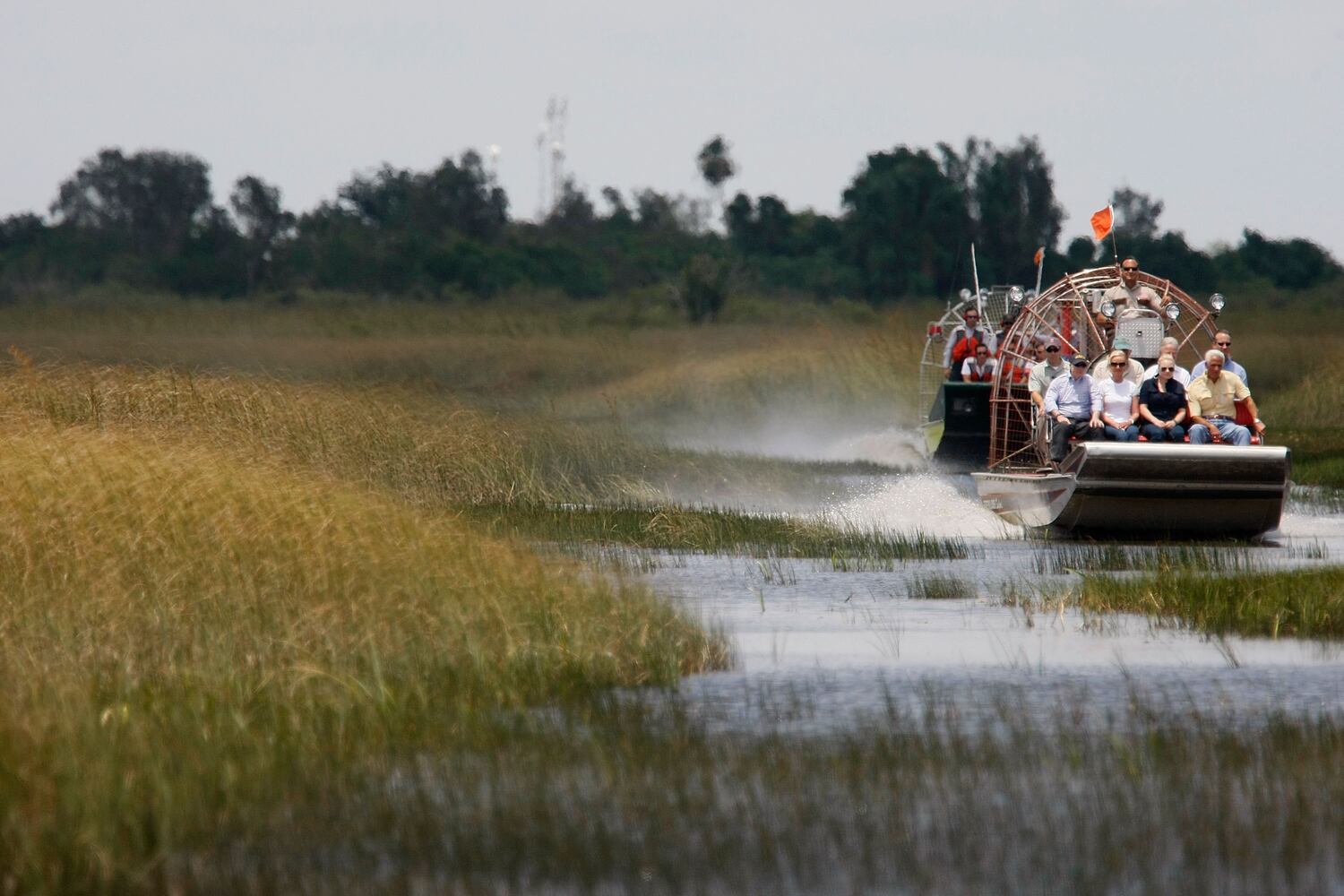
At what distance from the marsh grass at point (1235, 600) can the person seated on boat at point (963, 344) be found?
40.1 ft

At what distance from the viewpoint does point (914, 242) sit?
64.3m

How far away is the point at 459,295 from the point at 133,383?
3892 cm

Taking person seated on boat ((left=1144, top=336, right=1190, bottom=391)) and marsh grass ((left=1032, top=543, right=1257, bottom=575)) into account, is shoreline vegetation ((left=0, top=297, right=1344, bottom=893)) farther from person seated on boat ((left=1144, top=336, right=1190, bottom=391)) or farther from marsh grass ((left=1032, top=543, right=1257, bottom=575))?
person seated on boat ((left=1144, top=336, right=1190, bottom=391))

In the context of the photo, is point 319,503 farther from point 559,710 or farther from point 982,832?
point 982,832

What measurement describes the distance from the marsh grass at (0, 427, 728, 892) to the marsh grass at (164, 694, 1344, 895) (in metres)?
0.28

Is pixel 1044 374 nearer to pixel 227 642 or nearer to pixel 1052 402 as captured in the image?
pixel 1052 402

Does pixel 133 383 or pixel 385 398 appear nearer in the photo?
pixel 133 383

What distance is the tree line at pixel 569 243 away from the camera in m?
54.3

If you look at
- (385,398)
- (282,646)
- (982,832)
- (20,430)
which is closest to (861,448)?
(385,398)

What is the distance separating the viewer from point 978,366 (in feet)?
80.4

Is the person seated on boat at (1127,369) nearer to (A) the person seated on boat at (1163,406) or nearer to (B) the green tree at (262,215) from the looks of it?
(A) the person seated on boat at (1163,406)

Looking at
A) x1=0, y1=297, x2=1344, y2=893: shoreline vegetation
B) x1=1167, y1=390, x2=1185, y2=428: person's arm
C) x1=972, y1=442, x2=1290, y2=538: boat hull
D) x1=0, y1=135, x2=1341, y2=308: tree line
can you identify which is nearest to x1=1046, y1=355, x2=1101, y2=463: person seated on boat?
x1=972, y1=442, x2=1290, y2=538: boat hull

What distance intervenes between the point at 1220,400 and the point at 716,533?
14.5 feet

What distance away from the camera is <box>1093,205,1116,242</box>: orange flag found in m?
19.0
